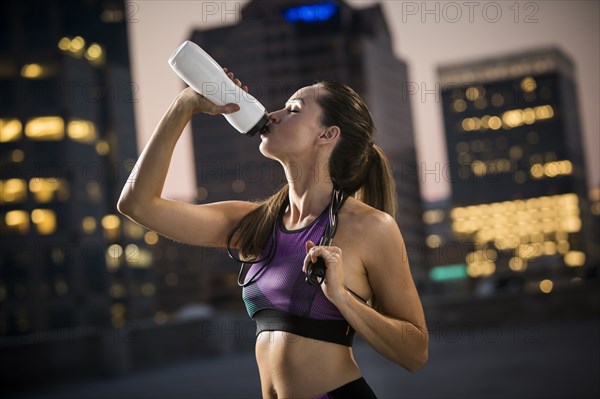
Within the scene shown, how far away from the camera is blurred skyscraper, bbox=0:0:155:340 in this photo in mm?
69438

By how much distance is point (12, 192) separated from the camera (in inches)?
2864

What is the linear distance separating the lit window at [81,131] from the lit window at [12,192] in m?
6.88

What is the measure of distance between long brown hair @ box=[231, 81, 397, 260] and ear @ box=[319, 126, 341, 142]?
0.01 metres

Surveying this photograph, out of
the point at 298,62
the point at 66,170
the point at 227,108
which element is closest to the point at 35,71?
the point at 66,170

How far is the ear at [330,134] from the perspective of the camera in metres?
2.59

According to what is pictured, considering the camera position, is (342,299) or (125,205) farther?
(125,205)

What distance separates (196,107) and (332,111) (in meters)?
0.45

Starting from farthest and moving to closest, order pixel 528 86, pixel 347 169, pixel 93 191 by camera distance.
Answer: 1. pixel 528 86
2. pixel 93 191
3. pixel 347 169

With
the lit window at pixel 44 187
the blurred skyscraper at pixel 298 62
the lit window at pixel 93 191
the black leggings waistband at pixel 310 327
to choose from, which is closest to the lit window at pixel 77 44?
the lit window at pixel 44 187

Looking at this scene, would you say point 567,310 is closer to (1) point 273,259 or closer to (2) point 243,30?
(1) point 273,259

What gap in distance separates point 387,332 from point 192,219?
2.67 feet

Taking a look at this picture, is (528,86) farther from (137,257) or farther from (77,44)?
(77,44)

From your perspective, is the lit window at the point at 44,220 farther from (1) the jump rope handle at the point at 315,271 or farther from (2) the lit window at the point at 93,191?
(1) the jump rope handle at the point at 315,271

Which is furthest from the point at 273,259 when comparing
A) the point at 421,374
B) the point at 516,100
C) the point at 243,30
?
the point at 516,100
